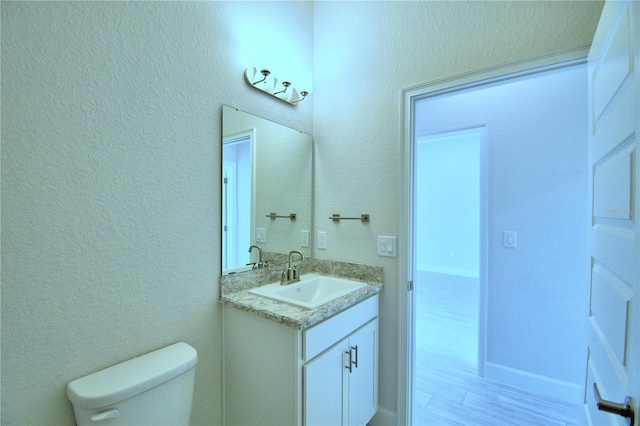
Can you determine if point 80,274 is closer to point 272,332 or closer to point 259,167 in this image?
point 272,332

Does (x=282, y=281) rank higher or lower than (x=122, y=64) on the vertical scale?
A: lower

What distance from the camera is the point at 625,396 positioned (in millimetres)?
651

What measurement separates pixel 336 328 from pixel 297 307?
0.23 meters

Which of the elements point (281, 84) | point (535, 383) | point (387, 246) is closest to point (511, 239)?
point (535, 383)

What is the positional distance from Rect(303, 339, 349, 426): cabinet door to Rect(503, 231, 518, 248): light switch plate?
5.29 feet

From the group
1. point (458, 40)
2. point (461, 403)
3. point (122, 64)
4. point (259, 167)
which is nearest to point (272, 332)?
point (259, 167)

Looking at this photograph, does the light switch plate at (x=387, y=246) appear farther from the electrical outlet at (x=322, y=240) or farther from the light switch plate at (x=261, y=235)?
the light switch plate at (x=261, y=235)

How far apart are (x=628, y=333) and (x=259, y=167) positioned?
161cm

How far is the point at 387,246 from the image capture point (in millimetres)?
1727

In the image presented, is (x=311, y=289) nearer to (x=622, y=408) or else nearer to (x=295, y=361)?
(x=295, y=361)

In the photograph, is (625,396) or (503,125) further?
(503,125)

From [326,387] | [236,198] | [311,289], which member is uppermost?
[236,198]

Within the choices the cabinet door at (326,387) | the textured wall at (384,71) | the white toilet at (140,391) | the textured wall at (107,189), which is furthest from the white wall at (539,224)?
the white toilet at (140,391)

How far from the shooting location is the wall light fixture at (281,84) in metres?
1.59
